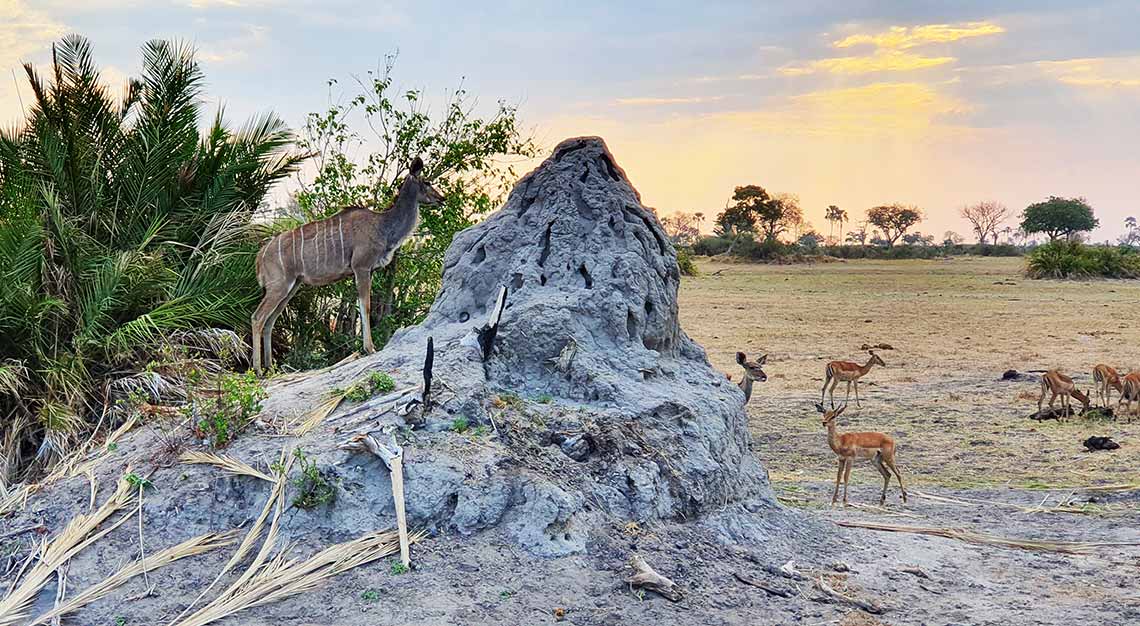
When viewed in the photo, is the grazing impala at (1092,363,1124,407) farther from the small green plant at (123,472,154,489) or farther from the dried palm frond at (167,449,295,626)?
the small green plant at (123,472,154,489)

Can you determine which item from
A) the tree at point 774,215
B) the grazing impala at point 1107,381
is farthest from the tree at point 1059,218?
the grazing impala at point 1107,381

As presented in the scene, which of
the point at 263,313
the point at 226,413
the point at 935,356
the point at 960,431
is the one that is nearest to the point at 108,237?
the point at 263,313

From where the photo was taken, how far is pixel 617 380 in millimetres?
6961

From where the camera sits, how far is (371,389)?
22.0ft

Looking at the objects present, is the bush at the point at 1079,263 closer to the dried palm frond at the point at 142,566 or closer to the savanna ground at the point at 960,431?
the savanna ground at the point at 960,431

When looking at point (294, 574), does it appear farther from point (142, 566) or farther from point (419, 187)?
point (419, 187)

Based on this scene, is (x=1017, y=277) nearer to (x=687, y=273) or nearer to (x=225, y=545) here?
(x=687, y=273)

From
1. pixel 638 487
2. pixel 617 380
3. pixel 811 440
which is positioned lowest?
pixel 811 440

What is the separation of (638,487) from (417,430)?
113 centimetres

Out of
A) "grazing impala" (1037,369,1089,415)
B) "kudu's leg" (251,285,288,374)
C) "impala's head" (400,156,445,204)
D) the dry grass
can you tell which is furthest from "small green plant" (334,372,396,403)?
"grazing impala" (1037,369,1089,415)

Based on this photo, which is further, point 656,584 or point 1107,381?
point 1107,381

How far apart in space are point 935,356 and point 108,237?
12749 millimetres

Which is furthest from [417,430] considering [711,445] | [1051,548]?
[1051,548]

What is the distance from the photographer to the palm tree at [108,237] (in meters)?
8.38
